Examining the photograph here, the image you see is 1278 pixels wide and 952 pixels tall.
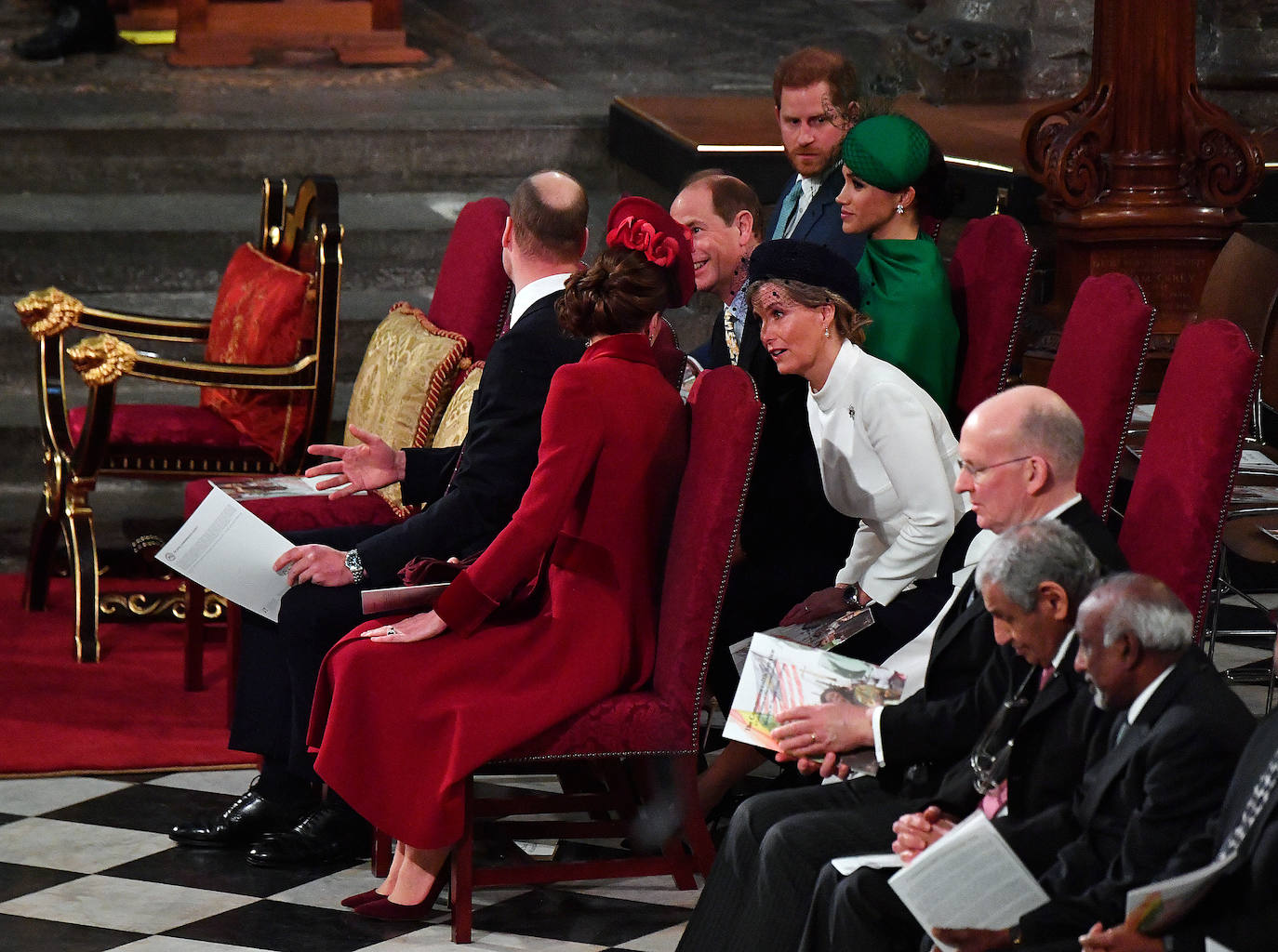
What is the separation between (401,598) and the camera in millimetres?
3770

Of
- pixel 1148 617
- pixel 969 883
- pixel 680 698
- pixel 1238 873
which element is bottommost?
pixel 680 698

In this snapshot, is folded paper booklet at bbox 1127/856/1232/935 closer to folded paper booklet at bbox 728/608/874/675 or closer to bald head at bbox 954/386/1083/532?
bald head at bbox 954/386/1083/532

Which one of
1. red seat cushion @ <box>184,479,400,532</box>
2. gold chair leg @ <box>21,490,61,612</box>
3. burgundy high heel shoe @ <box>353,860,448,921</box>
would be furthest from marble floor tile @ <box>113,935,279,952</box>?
gold chair leg @ <box>21,490,61,612</box>

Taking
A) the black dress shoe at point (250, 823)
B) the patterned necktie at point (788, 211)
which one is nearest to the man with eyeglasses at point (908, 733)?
the black dress shoe at point (250, 823)

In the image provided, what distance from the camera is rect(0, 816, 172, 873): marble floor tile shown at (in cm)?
404

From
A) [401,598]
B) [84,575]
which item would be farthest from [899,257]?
[84,575]

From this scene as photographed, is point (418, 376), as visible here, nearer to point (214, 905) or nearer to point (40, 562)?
point (214, 905)

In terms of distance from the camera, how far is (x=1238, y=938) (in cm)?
227

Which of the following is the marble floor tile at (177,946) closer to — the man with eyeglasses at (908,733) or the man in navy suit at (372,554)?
the man in navy suit at (372,554)

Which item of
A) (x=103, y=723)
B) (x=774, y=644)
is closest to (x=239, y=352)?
(x=103, y=723)

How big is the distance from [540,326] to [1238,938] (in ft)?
6.51

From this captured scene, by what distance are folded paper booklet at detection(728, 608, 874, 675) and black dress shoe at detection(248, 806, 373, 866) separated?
988 millimetres

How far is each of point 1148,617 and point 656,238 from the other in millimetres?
1421

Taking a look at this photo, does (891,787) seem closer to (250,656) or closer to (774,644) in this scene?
(774,644)
